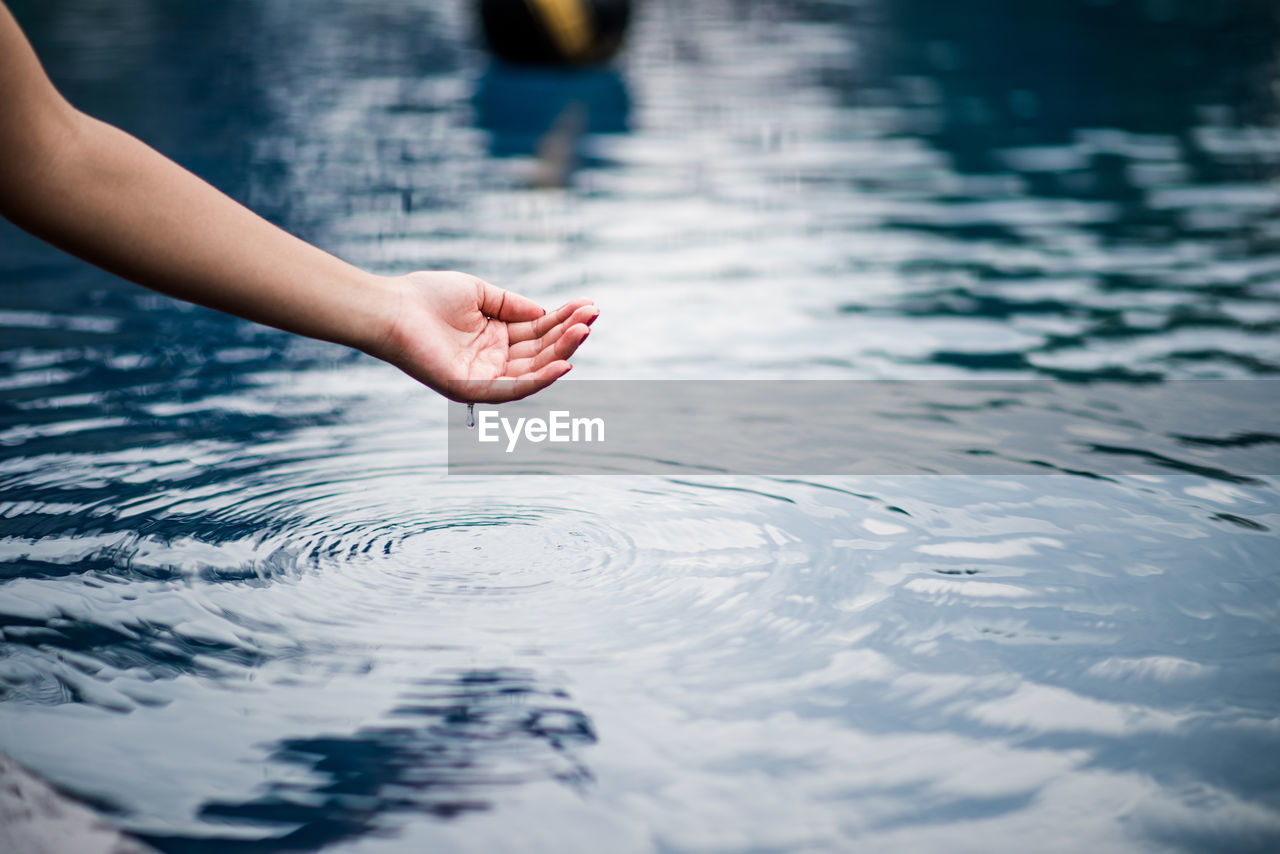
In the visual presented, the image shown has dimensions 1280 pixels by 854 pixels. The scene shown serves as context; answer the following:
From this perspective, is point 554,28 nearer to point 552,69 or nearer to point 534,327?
point 552,69

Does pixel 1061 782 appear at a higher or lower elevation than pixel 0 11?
lower

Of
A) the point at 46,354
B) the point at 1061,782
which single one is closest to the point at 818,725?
the point at 1061,782

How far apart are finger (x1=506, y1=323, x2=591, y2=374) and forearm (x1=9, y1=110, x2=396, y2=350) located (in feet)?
1.15

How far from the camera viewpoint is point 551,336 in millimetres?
2391

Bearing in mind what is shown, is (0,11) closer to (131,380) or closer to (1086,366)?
(131,380)

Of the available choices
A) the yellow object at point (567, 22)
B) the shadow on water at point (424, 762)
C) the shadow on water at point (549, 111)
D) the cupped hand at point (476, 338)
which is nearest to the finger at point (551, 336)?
the cupped hand at point (476, 338)

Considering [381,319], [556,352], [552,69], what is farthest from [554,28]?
[381,319]

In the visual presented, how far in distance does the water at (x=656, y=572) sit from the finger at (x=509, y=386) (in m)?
0.37

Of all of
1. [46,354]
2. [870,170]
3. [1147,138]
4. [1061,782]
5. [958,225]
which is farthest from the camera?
[1147,138]

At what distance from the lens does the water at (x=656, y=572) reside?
1.80 meters

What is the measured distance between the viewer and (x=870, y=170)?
6395 millimetres

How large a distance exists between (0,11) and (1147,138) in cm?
650

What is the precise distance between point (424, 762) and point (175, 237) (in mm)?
845

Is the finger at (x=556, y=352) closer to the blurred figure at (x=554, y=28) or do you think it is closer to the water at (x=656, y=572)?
the water at (x=656, y=572)
